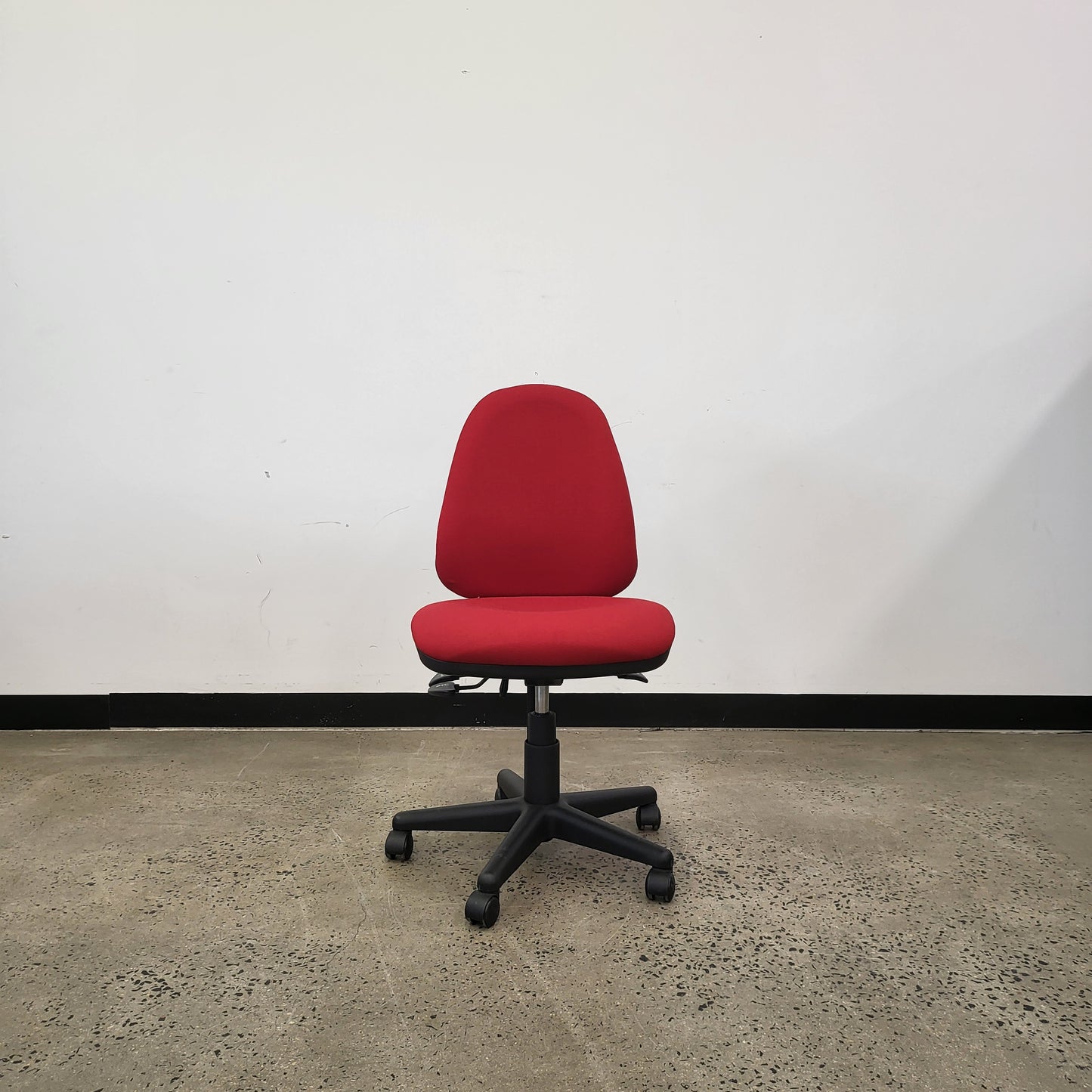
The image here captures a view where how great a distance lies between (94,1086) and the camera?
3.12ft

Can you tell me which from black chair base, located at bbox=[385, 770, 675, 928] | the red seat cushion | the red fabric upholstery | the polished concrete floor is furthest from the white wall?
the red seat cushion

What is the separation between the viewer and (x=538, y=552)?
5.67 ft

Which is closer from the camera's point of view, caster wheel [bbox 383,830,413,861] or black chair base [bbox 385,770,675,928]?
black chair base [bbox 385,770,675,928]

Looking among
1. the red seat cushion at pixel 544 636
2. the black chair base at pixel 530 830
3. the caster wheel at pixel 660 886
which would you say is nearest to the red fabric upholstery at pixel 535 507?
the red seat cushion at pixel 544 636

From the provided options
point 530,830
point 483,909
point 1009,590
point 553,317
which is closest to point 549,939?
point 483,909

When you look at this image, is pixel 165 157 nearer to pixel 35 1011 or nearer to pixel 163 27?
pixel 163 27

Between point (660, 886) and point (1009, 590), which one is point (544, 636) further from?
point (1009, 590)

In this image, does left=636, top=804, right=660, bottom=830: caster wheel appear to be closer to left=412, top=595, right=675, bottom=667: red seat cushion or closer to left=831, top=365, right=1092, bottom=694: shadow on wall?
left=412, top=595, right=675, bottom=667: red seat cushion

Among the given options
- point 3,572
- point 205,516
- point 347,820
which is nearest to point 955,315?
point 347,820

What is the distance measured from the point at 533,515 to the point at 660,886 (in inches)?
31.0

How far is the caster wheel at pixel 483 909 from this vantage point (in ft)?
4.25

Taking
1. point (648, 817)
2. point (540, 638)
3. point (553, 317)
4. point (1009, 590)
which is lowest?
point (648, 817)

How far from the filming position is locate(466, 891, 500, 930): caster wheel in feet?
4.25

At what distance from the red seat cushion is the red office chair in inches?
1.0
